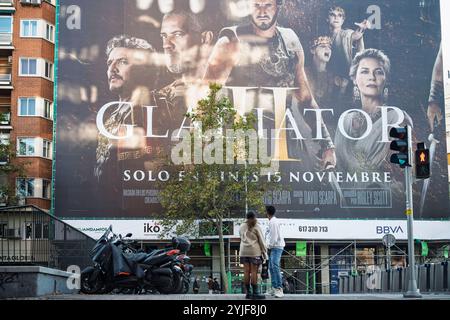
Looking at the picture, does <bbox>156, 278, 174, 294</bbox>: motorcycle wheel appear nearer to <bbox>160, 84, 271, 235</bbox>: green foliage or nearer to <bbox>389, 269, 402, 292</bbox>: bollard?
<bbox>389, 269, 402, 292</bbox>: bollard

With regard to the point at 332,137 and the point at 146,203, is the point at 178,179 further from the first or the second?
the point at 332,137

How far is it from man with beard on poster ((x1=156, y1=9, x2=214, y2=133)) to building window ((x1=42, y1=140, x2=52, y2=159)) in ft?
24.0

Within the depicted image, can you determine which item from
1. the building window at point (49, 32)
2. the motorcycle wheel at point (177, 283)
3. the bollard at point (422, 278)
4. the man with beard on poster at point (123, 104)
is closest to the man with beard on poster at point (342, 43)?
the man with beard on poster at point (123, 104)

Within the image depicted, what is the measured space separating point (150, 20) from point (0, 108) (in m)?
10.8

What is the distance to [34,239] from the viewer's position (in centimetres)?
1562

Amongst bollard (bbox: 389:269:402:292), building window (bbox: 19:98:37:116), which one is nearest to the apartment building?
building window (bbox: 19:98:37:116)

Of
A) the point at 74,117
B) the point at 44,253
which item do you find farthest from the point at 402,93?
the point at 44,253

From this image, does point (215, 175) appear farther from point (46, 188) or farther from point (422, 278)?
point (422, 278)

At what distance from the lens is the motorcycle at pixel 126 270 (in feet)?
57.8

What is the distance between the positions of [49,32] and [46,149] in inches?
290

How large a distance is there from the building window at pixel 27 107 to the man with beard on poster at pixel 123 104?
4468mm

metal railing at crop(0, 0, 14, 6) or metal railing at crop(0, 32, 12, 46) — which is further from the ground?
metal railing at crop(0, 0, 14, 6)

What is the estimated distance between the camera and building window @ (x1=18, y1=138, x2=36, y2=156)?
47.3m

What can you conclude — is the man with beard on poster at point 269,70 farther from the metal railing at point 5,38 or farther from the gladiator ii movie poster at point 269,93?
the metal railing at point 5,38
